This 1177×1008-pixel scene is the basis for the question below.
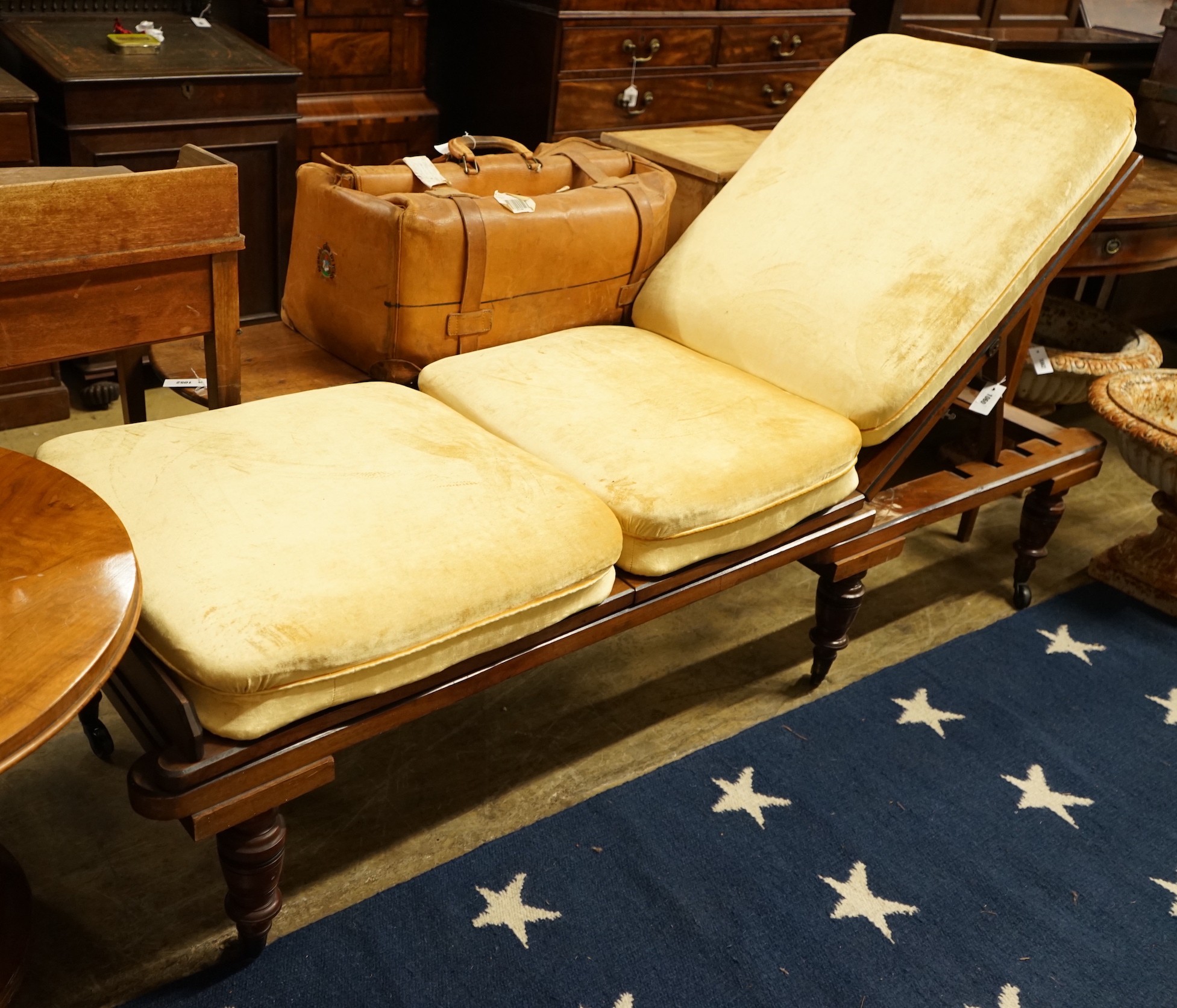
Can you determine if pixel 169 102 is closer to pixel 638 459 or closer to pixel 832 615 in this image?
pixel 638 459

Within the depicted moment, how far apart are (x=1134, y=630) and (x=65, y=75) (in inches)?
100.0

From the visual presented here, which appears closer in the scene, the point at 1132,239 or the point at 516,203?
the point at 516,203

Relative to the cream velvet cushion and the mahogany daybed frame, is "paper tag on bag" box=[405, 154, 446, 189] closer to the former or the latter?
the cream velvet cushion

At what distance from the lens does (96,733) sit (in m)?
1.78

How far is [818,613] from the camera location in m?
2.03

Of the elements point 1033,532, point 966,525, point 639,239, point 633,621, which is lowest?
point 966,525

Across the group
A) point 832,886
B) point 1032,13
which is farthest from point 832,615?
point 1032,13

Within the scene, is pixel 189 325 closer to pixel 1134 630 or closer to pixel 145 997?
pixel 145 997

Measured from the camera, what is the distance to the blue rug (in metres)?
1.51

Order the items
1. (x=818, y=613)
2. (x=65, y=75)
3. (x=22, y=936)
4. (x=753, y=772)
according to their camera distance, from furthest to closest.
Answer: (x=65, y=75) < (x=818, y=613) < (x=753, y=772) < (x=22, y=936)

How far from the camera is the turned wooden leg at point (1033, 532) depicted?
7.50ft

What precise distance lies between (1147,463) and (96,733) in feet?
6.63

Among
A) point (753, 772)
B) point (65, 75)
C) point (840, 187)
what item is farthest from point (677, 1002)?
point (65, 75)

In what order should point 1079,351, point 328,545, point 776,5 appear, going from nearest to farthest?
point 328,545, point 1079,351, point 776,5
